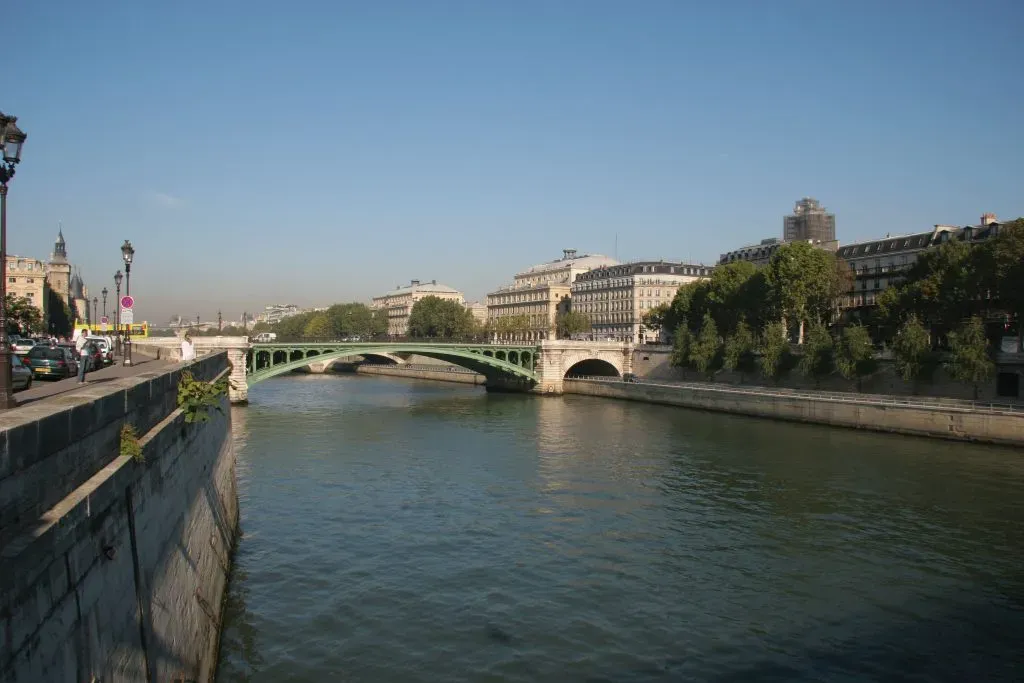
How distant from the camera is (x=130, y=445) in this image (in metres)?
8.78

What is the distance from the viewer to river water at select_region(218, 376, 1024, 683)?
13438 millimetres

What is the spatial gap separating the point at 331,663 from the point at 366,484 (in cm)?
1418

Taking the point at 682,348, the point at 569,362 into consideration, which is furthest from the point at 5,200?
the point at 569,362

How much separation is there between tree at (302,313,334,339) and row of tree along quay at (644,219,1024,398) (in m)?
94.6

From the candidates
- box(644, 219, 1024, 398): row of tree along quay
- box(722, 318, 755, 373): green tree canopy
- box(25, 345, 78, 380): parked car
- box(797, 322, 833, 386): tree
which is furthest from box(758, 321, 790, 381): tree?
box(25, 345, 78, 380): parked car

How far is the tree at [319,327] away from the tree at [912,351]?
11876 centimetres

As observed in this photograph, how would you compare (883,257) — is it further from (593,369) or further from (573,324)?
(573,324)

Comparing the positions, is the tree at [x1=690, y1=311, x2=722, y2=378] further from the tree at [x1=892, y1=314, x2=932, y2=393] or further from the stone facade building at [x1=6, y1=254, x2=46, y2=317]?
the stone facade building at [x1=6, y1=254, x2=46, y2=317]

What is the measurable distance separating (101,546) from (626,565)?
514 inches

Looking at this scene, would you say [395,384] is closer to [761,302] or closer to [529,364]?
[529,364]

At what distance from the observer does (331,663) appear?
1298 centimetres

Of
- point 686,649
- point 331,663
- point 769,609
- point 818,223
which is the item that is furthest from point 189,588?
point 818,223

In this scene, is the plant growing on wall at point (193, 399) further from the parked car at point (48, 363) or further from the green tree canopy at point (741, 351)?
the green tree canopy at point (741, 351)

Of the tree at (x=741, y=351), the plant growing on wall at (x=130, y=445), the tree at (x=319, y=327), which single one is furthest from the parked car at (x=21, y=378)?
the tree at (x=319, y=327)
